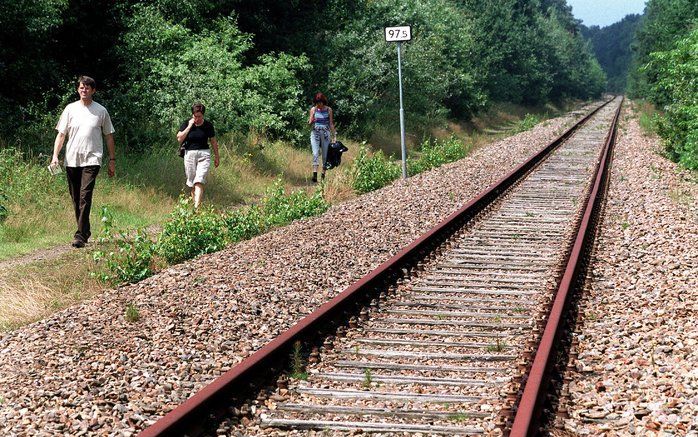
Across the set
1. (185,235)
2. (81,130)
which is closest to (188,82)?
(81,130)

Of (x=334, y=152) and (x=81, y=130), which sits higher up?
(x=81, y=130)

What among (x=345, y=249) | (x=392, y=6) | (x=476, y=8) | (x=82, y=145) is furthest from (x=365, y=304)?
(x=476, y=8)

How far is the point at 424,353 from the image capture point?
6.16 metres

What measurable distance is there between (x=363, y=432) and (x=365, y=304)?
2.88 m

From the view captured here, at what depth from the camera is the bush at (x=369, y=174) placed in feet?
54.2

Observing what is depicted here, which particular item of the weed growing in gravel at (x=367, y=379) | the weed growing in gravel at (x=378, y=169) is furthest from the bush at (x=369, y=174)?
the weed growing in gravel at (x=367, y=379)

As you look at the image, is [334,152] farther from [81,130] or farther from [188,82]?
[81,130]

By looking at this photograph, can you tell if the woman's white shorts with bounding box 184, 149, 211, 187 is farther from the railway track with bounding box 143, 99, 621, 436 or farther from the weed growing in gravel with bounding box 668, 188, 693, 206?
the weed growing in gravel with bounding box 668, 188, 693, 206

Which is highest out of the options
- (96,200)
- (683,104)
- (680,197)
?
(683,104)

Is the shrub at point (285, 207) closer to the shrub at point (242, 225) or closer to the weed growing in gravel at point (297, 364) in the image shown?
the shrub at point (242, 225)

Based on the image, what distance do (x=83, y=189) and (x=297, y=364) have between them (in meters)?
5.76

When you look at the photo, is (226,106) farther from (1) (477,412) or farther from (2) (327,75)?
(1) (477,412)

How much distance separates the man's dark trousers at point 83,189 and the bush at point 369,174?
22.3 feet

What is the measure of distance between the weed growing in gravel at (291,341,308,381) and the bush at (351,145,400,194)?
10559mm
